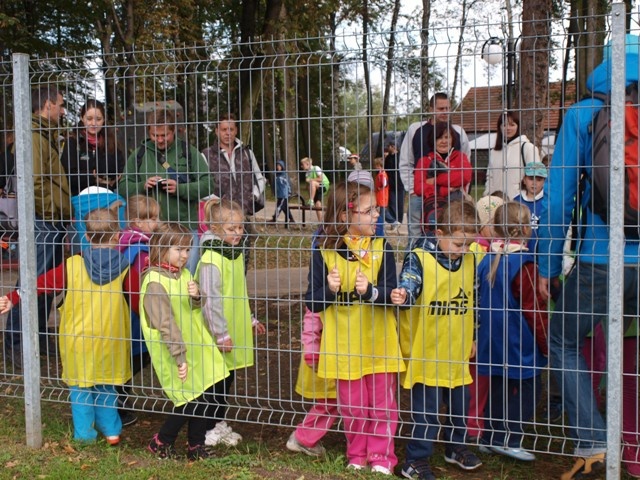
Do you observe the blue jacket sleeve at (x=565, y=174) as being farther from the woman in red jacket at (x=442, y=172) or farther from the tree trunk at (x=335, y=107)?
the tree trunk at (x=335, y=107)

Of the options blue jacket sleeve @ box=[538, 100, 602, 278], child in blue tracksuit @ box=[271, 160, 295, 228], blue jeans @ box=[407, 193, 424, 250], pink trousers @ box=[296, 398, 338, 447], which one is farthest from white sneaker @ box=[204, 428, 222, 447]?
blue jacket sleeve @ box=[538, 100, 602, 278]

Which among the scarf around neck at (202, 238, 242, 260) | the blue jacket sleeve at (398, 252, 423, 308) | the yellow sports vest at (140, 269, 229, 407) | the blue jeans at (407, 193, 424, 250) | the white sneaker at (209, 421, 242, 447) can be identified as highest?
the blue jeans at (407, 193, 424, 250)

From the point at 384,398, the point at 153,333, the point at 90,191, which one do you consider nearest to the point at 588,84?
the point at 384,398

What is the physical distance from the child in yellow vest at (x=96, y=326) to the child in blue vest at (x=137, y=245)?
56mm

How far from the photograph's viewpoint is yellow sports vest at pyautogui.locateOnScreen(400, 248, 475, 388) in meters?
3.83

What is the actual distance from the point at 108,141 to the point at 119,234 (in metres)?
0.57

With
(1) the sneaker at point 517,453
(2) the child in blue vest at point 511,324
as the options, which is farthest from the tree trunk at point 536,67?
(1) the sneaker at point 517,453

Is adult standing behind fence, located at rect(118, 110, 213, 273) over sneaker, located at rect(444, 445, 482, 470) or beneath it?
over

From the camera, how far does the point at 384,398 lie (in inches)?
157

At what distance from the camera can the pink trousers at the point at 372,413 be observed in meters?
3.97

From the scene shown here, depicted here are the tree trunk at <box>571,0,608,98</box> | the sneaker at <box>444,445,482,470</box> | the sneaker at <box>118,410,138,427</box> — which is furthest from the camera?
the sneaker at <box>118,410,138,427</box>

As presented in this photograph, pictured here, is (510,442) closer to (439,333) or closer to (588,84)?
(439,333)

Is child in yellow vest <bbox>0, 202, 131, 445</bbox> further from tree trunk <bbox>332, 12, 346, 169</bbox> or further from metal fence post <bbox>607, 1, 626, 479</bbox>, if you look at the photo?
metal fence post <bbox>607, 1, 626, 479</bbox>

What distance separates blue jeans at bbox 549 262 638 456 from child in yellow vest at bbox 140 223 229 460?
68.2 inches
